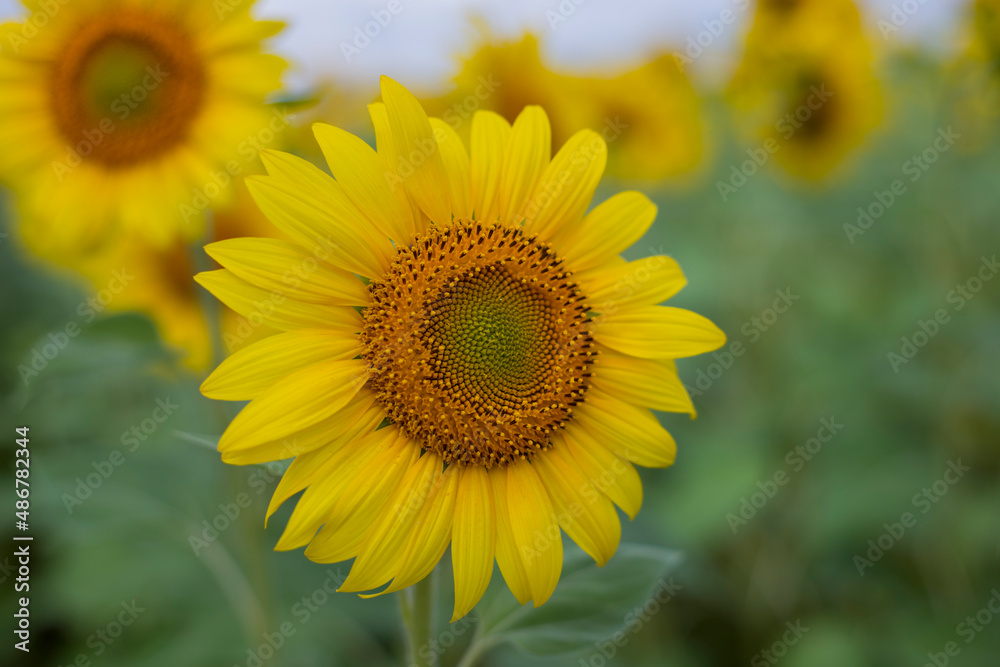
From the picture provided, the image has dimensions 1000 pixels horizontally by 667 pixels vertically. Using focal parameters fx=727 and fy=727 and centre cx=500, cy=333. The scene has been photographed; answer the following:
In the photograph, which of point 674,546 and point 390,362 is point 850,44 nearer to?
point 674,546

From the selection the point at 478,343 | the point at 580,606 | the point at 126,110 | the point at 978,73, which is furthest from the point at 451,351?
the point at 978,73

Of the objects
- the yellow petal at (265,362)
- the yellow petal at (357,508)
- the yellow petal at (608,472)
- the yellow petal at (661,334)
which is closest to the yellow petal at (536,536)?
the yellow petal at (608,472)

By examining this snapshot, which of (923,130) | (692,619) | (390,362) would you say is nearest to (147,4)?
(390,362)

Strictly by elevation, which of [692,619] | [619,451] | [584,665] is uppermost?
[619,451]

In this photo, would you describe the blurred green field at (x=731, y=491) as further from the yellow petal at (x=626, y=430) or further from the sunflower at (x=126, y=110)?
the yellow petal at (x=626, y=430)

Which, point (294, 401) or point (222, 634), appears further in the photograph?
point (222, 634)

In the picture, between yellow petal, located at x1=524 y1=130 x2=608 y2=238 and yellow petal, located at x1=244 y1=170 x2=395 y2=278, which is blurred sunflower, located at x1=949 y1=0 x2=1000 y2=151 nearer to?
A: yellow petal, located at x1=524 y1=130 x2=608 y2=238
